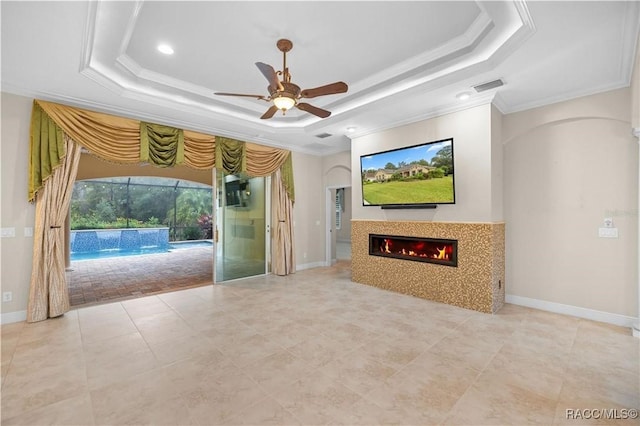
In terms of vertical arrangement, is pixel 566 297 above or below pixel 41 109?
below

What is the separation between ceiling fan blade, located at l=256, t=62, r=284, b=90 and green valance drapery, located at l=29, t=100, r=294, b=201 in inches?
111

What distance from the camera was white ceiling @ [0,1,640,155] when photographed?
7.86 ft

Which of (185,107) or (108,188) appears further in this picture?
(108,188)

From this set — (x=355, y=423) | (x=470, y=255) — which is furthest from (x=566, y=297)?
(x=355, y=423)

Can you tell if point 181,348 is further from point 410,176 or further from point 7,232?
point 410,176

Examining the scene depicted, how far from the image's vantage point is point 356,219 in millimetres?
5477

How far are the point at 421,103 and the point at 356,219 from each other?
2.39 metres

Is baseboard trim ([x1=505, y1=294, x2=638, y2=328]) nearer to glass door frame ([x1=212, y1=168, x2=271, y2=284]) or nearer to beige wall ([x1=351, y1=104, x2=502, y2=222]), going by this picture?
beige wall ([x1=351, y1=104, x2=502, y2=222])

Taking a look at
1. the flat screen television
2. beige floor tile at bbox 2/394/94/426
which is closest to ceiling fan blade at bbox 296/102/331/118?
the flat screen television

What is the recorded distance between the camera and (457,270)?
13.3ft

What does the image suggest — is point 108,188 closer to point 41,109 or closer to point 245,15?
point 41,109

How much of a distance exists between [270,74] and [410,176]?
2.84 meters

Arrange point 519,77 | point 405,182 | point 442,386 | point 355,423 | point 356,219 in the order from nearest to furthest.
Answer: point 355,423 < point 442,386 < point 519,77 < point 405,182 < point 356,219

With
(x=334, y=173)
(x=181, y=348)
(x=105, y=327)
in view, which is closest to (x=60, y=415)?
(x=181, y=348)
